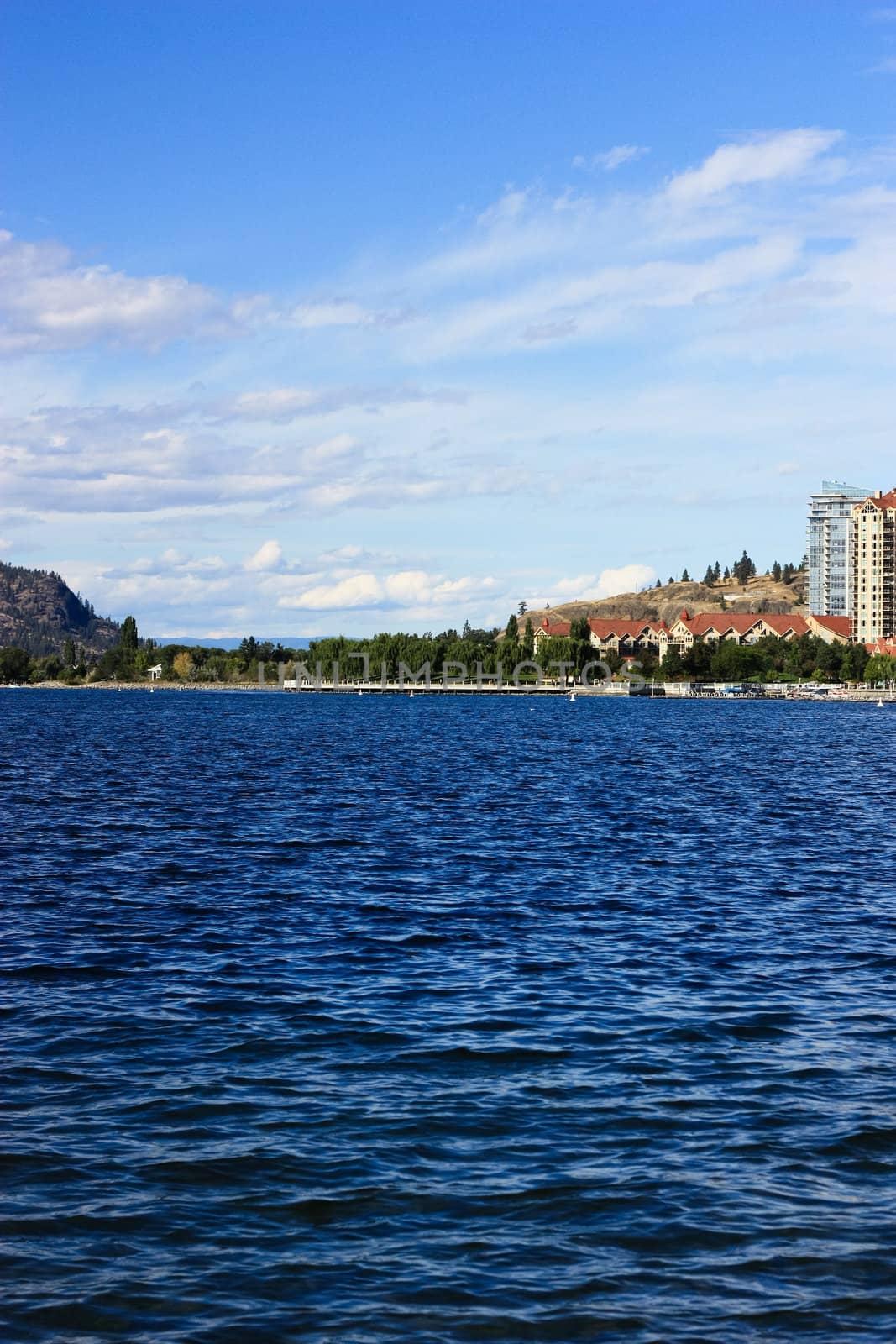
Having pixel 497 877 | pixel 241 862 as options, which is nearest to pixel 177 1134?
pixel 497 877

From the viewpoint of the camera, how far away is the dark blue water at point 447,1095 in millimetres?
13719

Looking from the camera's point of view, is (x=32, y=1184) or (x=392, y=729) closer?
(x=32, y=1184)

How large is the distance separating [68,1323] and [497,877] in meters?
28.3

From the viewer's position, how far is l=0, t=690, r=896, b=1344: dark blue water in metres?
13.7

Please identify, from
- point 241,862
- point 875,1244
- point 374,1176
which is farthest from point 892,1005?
point 241,862

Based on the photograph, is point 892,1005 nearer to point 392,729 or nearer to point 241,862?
point 241,862

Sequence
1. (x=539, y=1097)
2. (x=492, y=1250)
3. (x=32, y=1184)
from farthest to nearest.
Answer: (x=539, y=1097), (x=32, y=1184), (x=492, y=1250)

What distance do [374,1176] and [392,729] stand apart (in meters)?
149

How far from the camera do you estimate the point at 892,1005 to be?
24734 millimetres

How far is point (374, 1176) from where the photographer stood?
16438 millimetres

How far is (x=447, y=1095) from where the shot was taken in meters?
19.5

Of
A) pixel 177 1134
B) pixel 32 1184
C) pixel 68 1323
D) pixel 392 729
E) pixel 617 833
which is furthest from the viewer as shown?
pixel 392 729

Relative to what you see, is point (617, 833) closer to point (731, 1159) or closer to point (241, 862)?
point (241, 862)

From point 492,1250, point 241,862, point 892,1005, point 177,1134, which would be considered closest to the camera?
point 492,1250
